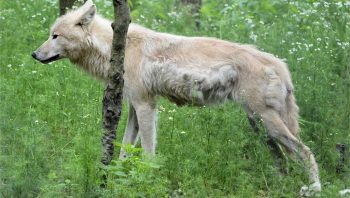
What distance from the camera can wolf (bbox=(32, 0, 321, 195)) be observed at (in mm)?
8633

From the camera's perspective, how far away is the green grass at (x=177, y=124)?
703 centimetres

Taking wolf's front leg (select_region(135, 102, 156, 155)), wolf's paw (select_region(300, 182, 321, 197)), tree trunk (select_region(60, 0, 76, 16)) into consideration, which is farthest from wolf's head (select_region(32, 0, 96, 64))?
wolf's paw (select_region(300, 182, 321, 197))

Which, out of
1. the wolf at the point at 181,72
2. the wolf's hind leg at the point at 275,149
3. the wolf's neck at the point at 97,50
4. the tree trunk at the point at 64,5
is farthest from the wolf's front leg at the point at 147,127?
the tree trunk at the point at 64,5

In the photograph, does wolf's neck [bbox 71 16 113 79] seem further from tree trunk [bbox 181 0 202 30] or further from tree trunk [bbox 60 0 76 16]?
tree trunk [bbox 181 0 202 30]

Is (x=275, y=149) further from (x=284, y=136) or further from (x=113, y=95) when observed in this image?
(x=113, y=95)

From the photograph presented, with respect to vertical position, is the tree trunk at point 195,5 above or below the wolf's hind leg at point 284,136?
above

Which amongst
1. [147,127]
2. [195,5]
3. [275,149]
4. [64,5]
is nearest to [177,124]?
[147,127]

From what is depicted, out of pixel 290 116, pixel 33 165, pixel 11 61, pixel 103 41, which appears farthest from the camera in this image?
pixel 11 61

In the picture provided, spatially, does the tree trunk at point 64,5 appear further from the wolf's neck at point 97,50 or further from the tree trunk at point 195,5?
the tree trunk at point 195,5

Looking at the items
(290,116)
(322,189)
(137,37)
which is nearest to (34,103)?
(137,37)

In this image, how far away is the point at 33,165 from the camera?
7242mm

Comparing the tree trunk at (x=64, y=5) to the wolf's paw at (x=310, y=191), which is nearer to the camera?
the wolf's paw at (x=310, y=191)

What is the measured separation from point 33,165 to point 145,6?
8394mm

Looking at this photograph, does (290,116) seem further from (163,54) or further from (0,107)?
(0,107)
